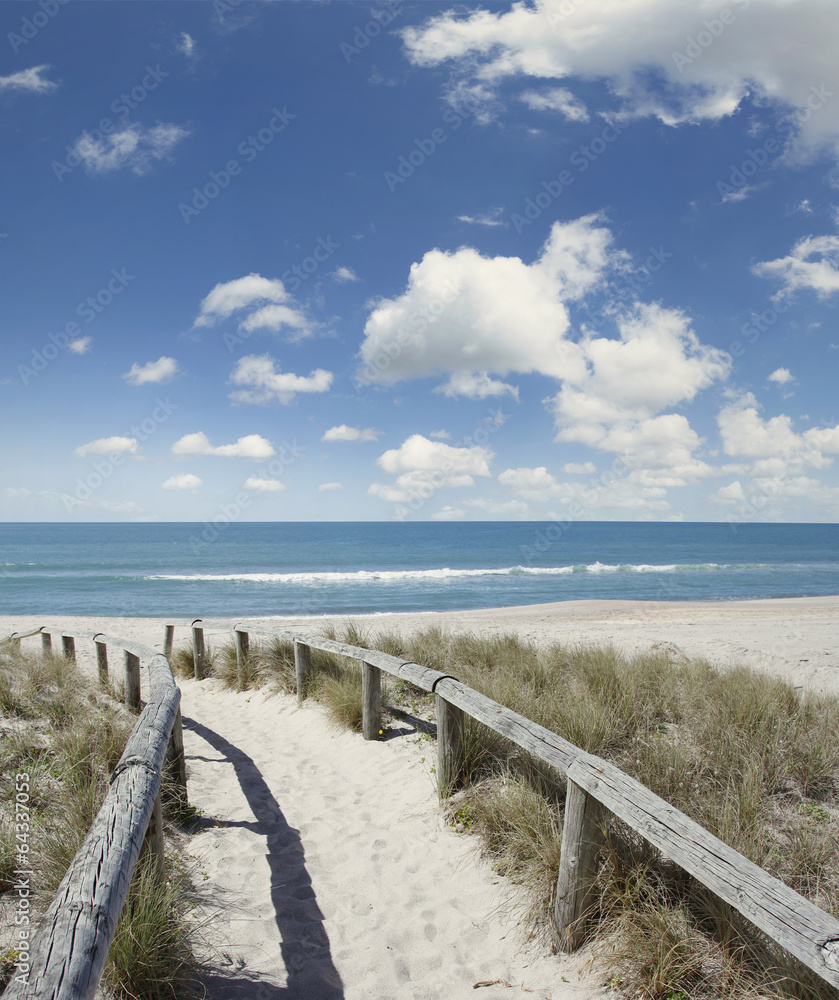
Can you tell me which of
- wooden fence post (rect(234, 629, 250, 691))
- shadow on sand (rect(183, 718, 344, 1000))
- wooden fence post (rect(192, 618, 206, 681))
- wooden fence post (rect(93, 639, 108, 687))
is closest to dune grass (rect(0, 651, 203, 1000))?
shadow on sand (rect(183, 718, 344, 1000))

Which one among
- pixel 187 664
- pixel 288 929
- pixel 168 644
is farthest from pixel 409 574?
pixel 288 929

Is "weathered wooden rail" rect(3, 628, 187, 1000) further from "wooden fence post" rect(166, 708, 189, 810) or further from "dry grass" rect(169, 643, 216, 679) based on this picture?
"dry grass" rect(169, 643, 216, 679)

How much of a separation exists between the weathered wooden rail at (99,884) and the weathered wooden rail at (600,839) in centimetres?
209

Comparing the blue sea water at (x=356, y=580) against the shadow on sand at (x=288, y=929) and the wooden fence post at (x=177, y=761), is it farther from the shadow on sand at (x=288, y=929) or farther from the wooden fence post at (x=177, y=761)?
the shadow on sand at (x=288, y=929)

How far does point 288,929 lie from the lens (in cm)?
328

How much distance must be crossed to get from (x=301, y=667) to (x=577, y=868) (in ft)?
17.1

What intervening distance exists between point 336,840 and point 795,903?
10.6 feet

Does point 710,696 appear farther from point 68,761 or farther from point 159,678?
point 68,761

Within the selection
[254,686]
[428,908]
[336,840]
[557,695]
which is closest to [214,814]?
[336,840]

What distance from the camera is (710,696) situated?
19.2ft

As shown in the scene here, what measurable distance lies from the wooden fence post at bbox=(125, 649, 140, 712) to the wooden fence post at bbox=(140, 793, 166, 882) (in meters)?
4.09

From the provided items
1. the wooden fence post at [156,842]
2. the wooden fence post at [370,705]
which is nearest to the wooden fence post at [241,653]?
the wooden fence post at [370,705]

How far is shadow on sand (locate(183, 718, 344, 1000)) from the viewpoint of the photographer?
2.78 m

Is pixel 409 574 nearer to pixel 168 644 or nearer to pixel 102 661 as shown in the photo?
pixel 168 644
